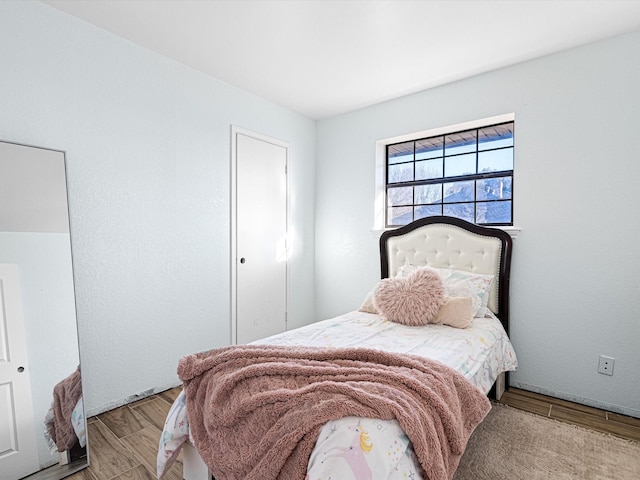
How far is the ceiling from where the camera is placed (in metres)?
2.03

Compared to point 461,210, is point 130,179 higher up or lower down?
higher up

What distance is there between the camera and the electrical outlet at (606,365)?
2.31 meters

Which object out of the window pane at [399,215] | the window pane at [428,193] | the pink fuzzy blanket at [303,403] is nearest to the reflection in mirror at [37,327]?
the pink fuzzy blanket at [303,403]

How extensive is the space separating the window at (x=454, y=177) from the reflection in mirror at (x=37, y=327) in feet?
9.03

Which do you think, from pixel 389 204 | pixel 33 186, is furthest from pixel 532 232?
pixel 33 186

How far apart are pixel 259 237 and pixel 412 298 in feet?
5.19

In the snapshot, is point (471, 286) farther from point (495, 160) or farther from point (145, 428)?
point (145, 428)

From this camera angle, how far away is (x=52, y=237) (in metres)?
1.94

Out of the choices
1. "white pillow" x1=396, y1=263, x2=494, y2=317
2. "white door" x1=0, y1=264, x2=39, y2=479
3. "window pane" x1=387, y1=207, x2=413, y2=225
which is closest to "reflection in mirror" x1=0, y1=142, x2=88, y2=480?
"white door" x1=0, y1=264, x2=39, y2=479

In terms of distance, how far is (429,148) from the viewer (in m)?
3.37

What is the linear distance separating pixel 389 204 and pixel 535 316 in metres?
1.64

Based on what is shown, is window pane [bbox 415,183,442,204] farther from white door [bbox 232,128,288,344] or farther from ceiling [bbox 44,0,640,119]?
white door [bbox 232,128,288,344]

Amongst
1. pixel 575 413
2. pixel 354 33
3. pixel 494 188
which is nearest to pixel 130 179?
pixel 354 33

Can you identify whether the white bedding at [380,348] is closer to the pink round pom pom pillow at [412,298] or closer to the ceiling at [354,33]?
the pink round pom pom pillow at [412,298]
